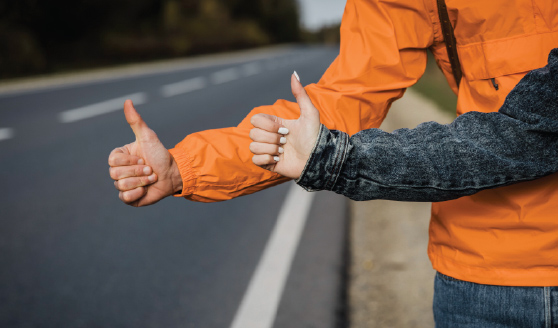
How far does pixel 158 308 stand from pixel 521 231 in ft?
7.06

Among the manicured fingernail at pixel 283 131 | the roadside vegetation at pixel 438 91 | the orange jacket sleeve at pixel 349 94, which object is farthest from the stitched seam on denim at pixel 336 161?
the roadside vegetation at pixel 438 91

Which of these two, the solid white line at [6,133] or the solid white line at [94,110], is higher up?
the solid white line at [94,110]

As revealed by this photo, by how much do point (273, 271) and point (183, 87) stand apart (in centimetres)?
997

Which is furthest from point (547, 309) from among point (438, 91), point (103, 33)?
point (103, 33)

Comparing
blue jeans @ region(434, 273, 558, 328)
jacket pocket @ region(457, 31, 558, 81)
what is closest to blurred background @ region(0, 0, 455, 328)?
blue jeans @ region(434, 273, 558, 328)

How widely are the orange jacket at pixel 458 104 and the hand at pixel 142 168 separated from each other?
0.04 meters

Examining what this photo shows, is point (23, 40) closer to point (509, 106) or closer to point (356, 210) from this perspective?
point (356, 210)

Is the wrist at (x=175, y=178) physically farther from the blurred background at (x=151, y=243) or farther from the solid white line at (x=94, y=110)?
the solid white line at (x=94, y=110)

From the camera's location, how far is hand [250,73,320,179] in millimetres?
974

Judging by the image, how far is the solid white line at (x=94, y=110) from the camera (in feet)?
26.9

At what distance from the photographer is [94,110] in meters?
8.84

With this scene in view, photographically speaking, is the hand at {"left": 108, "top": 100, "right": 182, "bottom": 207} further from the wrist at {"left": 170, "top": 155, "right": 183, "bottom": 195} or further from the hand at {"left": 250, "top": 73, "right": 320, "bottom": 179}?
the hand at {"left": 250, "top": 73, "right": 320, "bottom": 179}

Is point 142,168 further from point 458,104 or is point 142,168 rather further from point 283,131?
point 458,104

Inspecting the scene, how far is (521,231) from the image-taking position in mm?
1103
